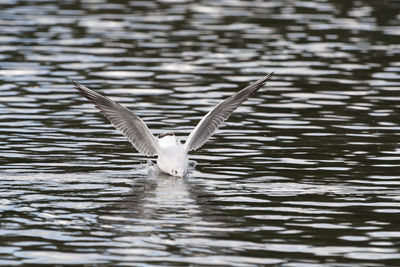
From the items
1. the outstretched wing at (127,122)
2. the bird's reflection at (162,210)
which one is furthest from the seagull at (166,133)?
the bird's reflection at (162,210)

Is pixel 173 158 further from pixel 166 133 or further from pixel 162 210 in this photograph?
pixel 162 210

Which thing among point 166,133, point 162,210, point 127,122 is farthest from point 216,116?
point 162,210

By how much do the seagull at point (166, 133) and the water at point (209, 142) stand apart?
0.95 feet

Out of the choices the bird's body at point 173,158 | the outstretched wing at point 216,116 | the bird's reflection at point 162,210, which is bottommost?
the bird's reflection at point 162,210

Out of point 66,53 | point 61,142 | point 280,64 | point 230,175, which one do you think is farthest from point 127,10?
point 230,175

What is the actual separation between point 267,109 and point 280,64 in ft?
14.8

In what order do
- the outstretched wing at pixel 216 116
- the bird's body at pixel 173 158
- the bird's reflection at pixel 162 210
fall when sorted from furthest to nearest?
the outstretched wing at pixel 216 116 < the bird's body at pixel 173 158 < the bird's reflection at pixel 162 210

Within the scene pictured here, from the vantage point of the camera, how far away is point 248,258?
10641 mm

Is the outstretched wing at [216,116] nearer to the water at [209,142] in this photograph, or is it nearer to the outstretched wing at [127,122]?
the water at [209,142]

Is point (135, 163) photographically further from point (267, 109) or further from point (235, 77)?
point (235, 77)

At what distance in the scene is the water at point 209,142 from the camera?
37.1 ft

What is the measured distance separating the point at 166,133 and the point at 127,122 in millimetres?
564

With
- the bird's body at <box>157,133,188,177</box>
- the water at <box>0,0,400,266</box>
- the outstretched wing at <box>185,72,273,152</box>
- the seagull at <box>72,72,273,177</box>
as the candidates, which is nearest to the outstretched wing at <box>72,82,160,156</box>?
the seagull at <box>72,72,273,177</box>

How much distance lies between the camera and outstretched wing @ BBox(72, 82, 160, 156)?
48.6 feet
